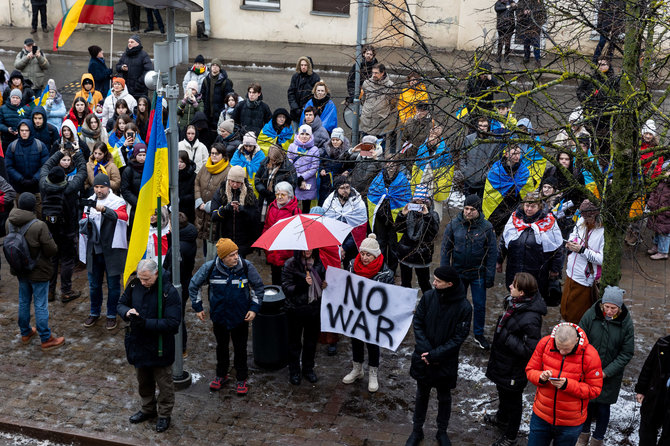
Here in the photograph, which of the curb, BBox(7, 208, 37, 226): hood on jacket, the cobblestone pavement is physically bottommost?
the curb

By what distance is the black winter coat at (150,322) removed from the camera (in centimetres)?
873

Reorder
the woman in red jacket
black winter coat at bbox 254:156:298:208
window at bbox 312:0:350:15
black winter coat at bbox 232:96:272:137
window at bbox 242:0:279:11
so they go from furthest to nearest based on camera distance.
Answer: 1. window at bbox 242:0:279:11
2. window at bbox 312:0:350:15
3. black winter coat at bbox 232:96:272:137
4. black winter coat at bbox 254:156:298:208
5. the woman in red jacket

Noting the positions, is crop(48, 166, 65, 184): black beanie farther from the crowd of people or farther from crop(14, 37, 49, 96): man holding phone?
crop(14, 37, 49, 96): man holding phone

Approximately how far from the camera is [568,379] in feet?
25.0

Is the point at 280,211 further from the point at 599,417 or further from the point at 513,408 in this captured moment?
the point at 599,417

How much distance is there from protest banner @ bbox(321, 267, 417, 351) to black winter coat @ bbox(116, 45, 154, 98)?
8.80 metres

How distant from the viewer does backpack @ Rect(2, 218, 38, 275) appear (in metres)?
10.3

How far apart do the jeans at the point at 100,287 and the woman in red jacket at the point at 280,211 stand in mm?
2002

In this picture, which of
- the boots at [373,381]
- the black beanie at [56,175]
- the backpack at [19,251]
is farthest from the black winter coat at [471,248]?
the black beanie at [56,175]

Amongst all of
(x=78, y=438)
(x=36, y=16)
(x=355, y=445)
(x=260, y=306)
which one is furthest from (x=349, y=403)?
(x=36, y=16)

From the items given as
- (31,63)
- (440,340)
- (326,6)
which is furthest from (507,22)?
(326,6)

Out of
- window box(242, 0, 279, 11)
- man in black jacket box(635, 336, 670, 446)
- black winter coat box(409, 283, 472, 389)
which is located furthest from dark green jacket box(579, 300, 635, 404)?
window box(242, 0, 279, 11)

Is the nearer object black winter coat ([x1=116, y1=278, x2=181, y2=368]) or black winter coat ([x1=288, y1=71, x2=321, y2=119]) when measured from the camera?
black winter coat ([x1=116, y1=278, x2=181, y2=368])

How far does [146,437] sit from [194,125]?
243 inches
